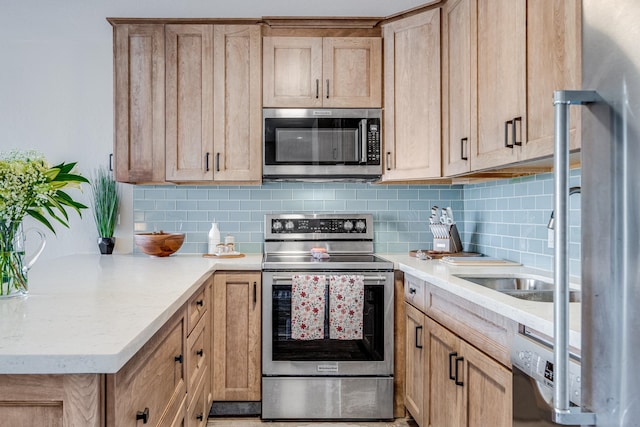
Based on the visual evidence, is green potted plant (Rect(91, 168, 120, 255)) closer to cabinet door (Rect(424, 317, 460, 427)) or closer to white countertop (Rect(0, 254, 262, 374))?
white countertop (Rect(0, 254, 262, 374))

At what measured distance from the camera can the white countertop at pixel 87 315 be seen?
2.80 feet

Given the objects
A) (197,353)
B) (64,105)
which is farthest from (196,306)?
(64,105)

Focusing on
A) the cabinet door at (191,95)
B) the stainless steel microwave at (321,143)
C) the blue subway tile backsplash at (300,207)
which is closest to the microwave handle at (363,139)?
the stainless steel microwave at (321,143)

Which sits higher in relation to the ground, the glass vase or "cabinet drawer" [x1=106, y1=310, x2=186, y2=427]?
the glass vase

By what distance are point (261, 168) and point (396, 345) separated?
4.28 ft

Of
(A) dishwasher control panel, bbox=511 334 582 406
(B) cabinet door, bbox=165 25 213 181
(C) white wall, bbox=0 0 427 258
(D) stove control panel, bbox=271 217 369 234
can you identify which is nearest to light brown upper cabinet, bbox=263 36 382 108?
(B) cabinet door, bbox=165 25 213 181

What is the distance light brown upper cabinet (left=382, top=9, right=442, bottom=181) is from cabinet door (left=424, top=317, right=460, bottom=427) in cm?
98

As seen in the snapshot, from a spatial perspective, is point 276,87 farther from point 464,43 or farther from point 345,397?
point 345,397

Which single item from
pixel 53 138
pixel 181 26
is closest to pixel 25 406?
pixel 181 26

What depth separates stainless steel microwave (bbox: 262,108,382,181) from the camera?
2.75m

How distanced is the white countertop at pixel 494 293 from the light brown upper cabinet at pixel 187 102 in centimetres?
113

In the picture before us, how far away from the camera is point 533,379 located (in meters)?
1.23

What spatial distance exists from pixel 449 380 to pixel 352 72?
183cm

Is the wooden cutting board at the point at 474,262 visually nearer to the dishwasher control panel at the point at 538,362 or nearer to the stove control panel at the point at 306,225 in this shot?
the stove control panel at the point at 306,225
